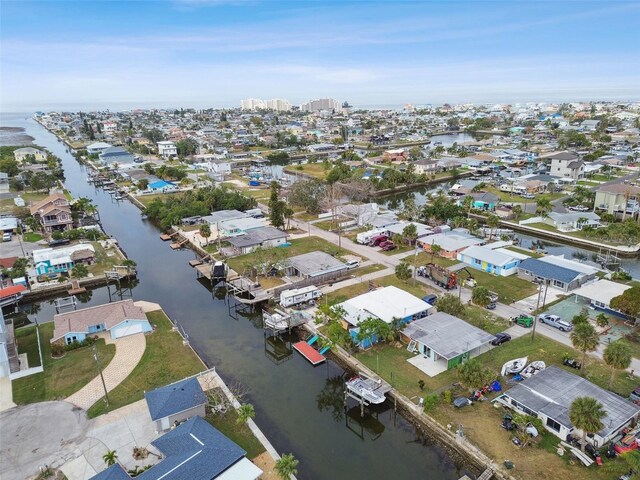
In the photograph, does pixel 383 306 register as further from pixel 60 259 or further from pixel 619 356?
pixel 60 259

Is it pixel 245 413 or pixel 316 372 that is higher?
pixel 245 413

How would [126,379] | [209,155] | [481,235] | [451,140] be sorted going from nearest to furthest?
[126,379] → [481,235] → [209,155] → [451,140]

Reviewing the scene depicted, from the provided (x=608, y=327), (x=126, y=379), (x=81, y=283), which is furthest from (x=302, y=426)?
(x=81, y=283)

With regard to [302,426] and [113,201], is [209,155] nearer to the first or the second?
[113,201]

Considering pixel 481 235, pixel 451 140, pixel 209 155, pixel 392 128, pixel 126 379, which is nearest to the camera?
pixel 126 379

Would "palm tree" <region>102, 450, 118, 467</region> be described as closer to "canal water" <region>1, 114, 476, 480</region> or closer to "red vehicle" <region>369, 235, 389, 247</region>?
"canal water" <region>1, 114, 476, 480</region>

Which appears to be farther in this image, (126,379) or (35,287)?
(35,287)
